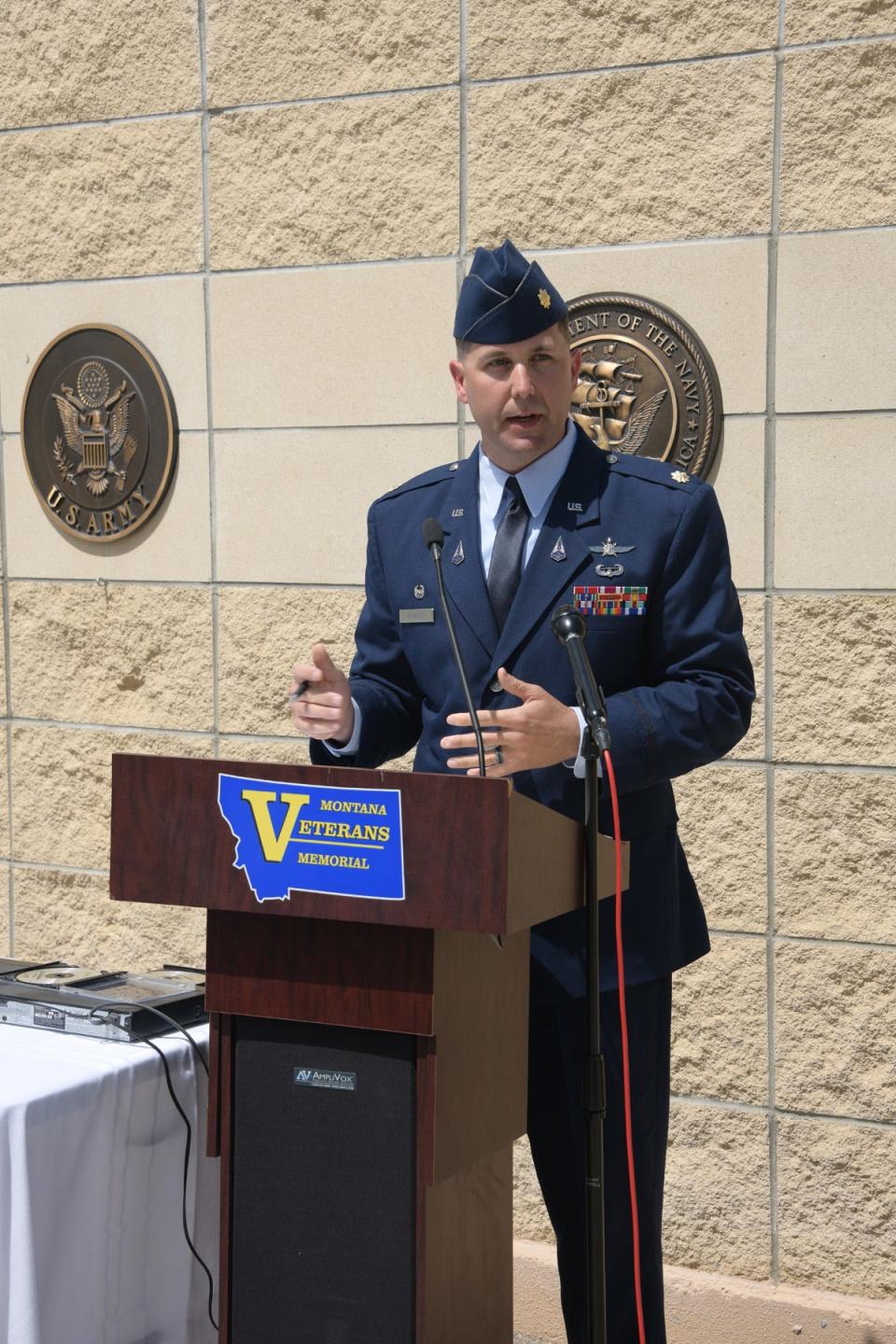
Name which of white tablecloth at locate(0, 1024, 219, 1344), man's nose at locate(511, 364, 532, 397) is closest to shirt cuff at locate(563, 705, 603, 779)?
man's nose at locate(511, 364, 532, 397)

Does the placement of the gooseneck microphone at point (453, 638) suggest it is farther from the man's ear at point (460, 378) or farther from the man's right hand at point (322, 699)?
the man's ear at point (460, 378)

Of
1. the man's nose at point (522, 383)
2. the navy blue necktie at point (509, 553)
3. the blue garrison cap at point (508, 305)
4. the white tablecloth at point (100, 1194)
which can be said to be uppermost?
the blue garrison cap at point (508, 305)

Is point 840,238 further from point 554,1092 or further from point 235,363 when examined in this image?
point 554,1092

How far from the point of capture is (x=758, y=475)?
12.1 feet

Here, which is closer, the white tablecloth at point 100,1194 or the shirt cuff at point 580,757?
the shirt cuff at point 580,757

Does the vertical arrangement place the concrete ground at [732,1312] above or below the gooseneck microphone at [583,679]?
below

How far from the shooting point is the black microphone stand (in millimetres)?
1942

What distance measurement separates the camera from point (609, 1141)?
7.85ft

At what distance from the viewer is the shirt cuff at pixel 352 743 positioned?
2453 mm

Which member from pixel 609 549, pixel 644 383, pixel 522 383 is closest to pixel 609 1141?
pixel 609 549

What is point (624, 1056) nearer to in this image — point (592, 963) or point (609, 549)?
point (592, 963)

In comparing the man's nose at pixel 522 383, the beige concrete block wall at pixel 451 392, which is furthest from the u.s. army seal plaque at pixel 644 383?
the man's nose at pixel 522 383

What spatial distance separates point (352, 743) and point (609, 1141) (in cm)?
75

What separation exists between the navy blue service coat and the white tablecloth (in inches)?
23.9
